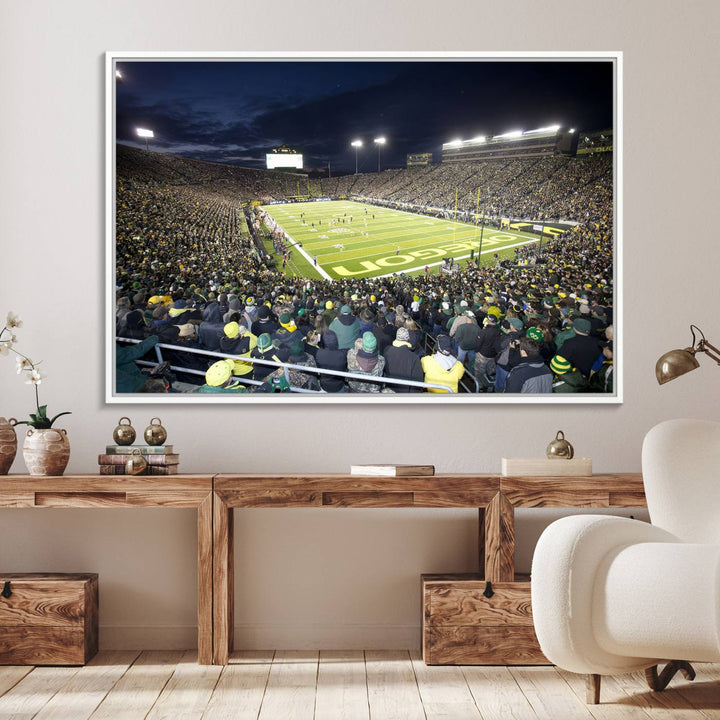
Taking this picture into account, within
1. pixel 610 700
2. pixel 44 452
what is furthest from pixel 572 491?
pixel 44 452

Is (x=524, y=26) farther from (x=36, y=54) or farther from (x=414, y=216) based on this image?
(x=36, y=54)

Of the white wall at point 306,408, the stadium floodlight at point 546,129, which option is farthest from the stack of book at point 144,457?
the stadium floodlight at point 546,129

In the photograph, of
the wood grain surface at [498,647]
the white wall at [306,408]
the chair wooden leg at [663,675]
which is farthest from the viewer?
the white wall at [306,408]

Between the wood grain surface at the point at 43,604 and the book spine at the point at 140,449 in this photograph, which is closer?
the wood grain surface at the point at 43,604

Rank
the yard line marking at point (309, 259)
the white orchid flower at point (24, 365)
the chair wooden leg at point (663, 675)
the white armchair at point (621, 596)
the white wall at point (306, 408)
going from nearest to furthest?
the white armchair at point (621, 596), the chair wooden leg at point (663, 675), the white orchid flower at point (24, 365), the white wall at point (306, 408), the yard line marking at point (309, 259)

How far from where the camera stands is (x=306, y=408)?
3.45m

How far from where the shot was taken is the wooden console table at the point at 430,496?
303 centimetres

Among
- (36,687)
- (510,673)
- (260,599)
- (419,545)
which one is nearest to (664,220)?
(419,545)

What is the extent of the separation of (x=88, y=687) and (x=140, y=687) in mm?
167

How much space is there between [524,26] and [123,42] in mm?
1619

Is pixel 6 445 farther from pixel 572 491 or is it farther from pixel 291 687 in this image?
pixel 572 491

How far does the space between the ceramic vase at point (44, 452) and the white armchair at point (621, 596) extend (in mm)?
1740

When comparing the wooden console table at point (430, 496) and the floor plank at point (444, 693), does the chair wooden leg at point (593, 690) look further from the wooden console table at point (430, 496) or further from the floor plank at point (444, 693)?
→ the wooden console table at point (430, 496)

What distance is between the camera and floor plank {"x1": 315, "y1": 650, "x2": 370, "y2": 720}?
256cm
